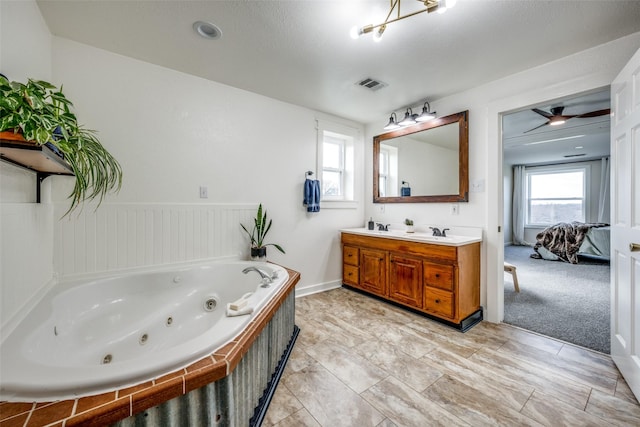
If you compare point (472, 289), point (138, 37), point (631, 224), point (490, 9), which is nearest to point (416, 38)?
point (490, 9)

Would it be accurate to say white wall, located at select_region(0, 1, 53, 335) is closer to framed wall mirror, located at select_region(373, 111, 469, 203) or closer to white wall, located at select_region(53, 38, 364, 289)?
white wall, located at select_region(53, 38, 364, 289)

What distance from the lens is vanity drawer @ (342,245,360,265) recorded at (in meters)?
3.29

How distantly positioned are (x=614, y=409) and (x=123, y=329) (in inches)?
118

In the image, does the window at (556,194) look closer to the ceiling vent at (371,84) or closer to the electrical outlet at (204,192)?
the ceiling vent at (371,84)

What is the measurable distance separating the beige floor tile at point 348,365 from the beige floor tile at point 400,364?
0.21 ft

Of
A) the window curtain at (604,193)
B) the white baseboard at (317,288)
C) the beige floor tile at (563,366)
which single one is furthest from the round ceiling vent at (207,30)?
the window curtain at (604,193)

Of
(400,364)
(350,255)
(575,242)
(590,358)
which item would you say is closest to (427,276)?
(400,364)

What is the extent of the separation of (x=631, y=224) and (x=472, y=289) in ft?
3.95

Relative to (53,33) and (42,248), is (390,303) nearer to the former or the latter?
(42,248)

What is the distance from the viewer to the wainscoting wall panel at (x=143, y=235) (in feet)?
6.25

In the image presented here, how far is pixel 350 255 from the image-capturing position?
133 inches

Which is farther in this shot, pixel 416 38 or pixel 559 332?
pixel 559 332

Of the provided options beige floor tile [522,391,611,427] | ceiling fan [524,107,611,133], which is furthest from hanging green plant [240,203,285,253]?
ceiling fan [524,107,611,133]

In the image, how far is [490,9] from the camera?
1584 mm
